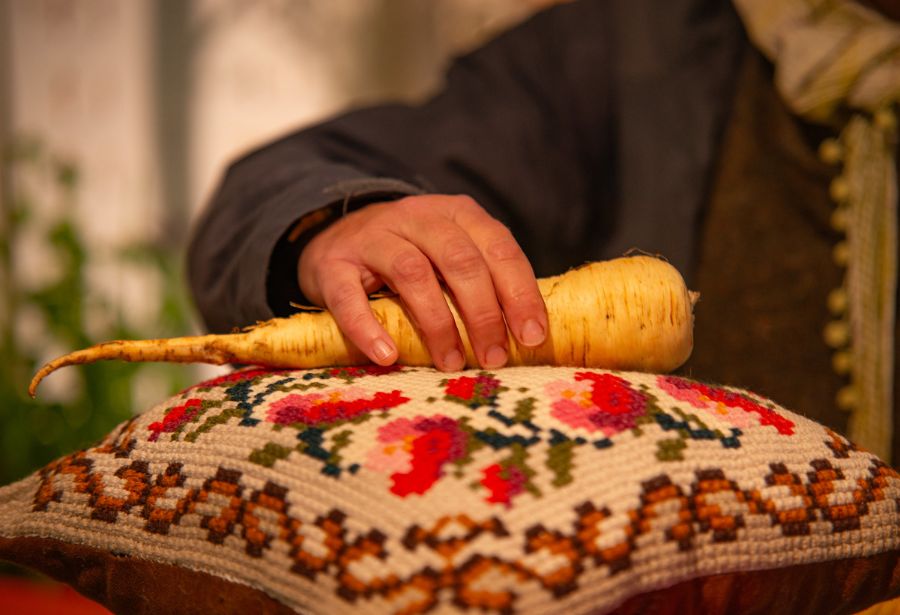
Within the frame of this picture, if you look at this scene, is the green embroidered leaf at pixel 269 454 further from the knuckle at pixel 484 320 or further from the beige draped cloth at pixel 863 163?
the beige draped cloth at pixel 863 163

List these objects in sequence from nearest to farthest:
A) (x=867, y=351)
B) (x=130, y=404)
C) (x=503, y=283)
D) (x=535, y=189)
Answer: (x=503, y=283) → (x=867, y=351) → (x=535, y=189) → (x=130, y=404)

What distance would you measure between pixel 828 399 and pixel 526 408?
0.59m

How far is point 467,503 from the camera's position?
39 centimetres

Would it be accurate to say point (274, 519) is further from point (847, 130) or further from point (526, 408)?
point (847, 130)

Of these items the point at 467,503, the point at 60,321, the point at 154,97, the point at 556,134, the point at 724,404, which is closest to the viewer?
the point at 467,503

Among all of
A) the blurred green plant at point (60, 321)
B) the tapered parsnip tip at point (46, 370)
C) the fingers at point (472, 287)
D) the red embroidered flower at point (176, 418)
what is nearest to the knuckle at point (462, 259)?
the fingers at point (472, 287)

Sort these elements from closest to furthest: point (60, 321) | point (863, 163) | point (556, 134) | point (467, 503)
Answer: point (467, 503) → point (863, 163) → point (556, 134) → point (60, 321)

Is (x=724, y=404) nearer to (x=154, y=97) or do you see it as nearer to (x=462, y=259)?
(x=462, y=259)

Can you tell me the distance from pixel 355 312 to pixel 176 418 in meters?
0.15

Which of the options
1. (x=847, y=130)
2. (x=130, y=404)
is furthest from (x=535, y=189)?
(x=130, y=404)

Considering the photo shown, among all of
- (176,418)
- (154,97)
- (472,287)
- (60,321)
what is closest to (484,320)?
(472,287)

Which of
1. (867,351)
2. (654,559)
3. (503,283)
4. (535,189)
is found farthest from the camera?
(535,189)

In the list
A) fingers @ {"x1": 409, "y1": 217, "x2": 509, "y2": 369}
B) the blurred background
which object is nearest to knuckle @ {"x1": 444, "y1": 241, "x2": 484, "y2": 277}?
fingers @ {"x1": 409, "y1": 217, "x2": 509, "y2": 369}

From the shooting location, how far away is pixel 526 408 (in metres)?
0.46
